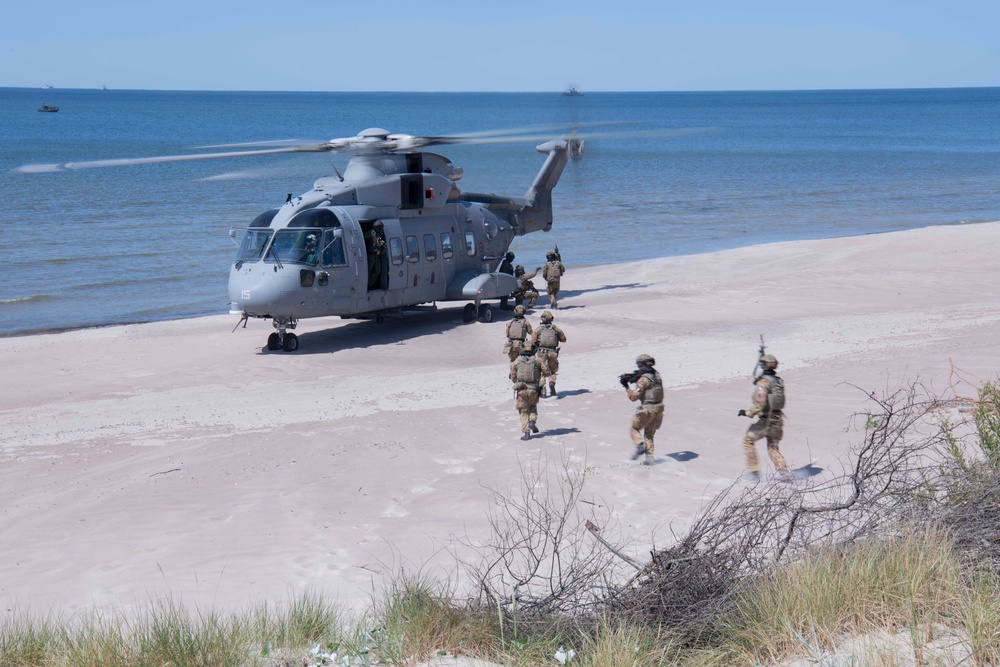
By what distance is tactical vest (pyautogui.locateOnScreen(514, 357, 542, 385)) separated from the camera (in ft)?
35.3

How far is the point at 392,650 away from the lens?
16.7ft

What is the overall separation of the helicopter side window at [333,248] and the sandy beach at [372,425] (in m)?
1.44

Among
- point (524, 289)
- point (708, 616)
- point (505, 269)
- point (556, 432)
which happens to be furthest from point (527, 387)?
point (505, 269)

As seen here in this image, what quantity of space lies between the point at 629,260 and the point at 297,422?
18514mm

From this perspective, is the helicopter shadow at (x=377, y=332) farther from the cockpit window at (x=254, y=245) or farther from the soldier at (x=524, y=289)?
the cockpit window at (x=254, y=245)

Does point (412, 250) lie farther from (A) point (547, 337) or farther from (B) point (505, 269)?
(A) point (547, 337)

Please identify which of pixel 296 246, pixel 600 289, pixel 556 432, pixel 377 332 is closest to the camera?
pixel 556 432

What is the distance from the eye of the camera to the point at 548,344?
12.4 metres

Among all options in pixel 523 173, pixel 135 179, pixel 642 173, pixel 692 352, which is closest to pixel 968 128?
pixel 642 173

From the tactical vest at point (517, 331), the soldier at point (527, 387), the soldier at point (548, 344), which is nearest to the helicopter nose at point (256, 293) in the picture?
the tactical vest at point (517, 331)

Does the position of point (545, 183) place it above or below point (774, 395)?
above

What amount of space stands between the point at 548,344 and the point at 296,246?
5.24 metres

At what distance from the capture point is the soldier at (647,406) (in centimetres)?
972

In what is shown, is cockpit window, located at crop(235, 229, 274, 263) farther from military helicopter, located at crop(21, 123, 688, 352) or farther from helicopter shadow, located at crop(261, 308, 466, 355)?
helicopter shadow, located at crop(261, 308, 466, 355)
